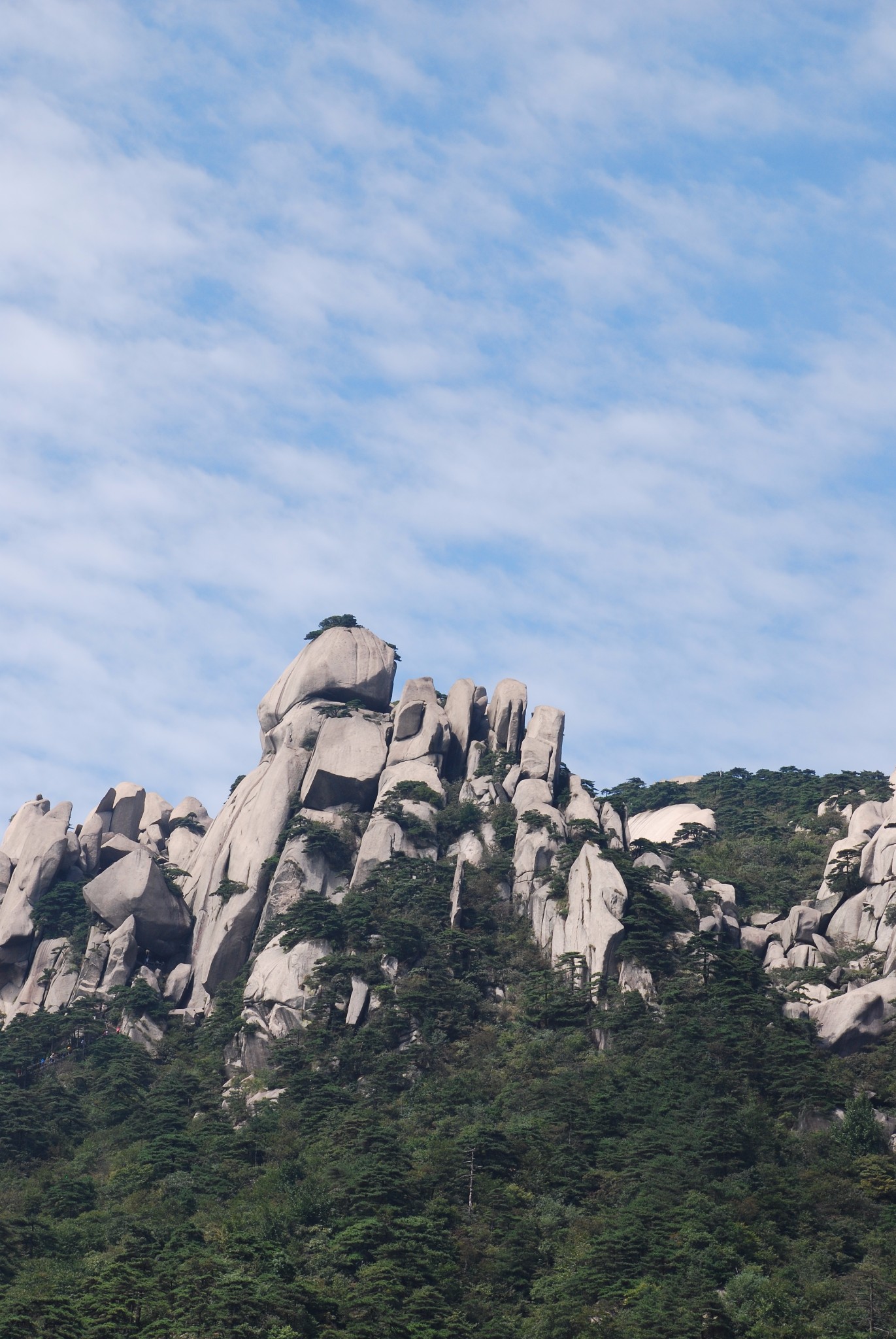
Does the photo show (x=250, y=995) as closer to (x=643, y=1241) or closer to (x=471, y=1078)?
(x=471, y=1078)

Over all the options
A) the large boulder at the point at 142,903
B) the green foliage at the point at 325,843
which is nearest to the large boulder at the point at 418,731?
the green foliage at the point at 325,843

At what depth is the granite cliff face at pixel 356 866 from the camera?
66312 mm

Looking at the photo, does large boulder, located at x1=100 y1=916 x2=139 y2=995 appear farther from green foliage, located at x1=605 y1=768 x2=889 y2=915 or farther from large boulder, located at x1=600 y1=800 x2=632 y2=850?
green foliage, located at x1=605 y1=768 x2=889 y2=915

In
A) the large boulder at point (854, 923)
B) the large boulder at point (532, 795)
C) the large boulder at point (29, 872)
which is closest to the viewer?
the large boulder at point (854, 923)

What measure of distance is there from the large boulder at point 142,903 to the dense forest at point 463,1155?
4.10 metres

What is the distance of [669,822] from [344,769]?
2413 centimetres

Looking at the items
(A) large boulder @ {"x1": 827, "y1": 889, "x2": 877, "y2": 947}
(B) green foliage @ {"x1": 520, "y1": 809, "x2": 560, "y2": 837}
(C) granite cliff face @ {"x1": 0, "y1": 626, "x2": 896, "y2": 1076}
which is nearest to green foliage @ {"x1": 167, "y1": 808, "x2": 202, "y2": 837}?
(C) granite cliff face @ {"x1": 0, "y1": 626, "x2": 896, "y2": 1076}

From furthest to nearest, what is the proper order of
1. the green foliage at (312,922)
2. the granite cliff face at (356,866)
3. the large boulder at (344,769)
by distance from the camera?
the large boulder at (344,769) → the green foliage at (312,922) → the granite cliff face at (356,866)

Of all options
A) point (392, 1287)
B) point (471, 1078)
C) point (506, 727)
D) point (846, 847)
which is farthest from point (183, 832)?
point (392, 1287)

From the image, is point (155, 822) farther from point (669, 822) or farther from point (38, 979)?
point (669, 822)

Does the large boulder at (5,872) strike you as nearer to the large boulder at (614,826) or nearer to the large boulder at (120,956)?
the large boulder at (120,956)

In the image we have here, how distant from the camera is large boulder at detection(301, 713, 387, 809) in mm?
78875

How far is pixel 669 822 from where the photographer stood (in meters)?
93.9

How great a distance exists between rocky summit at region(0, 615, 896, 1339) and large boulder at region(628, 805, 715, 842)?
2.59 ft
